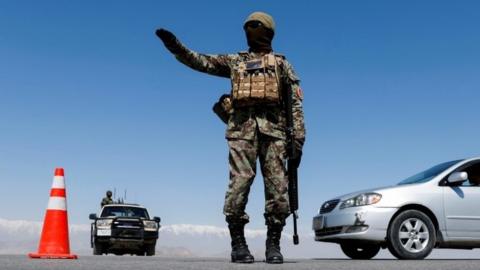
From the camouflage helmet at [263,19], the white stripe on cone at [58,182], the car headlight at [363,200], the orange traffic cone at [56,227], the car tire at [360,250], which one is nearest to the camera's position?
the camouflage helmet at [263,19]

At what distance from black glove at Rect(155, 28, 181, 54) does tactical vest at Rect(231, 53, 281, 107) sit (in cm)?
59

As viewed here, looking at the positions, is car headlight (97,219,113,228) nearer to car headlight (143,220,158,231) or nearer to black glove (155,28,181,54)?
car headlight (143,220,158,231)

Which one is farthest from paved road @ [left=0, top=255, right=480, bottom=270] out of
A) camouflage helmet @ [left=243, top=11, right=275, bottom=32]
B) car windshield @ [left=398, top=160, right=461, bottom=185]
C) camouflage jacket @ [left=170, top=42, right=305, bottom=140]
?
car windshield @ [left=398, top=160, right=461, bottom=185]

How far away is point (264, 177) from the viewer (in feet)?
19.7

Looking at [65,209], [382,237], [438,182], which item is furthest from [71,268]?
[438,182]

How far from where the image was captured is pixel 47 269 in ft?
15.1

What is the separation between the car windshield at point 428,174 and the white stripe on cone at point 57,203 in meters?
5.04

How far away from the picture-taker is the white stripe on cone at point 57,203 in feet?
26.0

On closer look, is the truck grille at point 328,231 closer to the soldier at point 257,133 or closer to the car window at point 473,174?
the car window at point 473,174

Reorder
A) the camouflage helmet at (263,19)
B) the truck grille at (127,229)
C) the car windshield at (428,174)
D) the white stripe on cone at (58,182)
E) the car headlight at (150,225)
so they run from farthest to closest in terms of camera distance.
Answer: the car headlight at (150,225) < the truck grille at (127,229) < the car windshield at (428,174) < the white stripe on cone at (58,182) < the camouflage helmet at (263,19)

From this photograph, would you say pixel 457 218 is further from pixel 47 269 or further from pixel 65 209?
pixel 47 269

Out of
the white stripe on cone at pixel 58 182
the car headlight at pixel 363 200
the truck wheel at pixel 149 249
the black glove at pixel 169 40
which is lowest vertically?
the truck wheel at pixel 149 249

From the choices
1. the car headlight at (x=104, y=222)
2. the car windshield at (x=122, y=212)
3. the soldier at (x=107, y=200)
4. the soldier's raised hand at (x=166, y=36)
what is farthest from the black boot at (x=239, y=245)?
the soldier at (x=107, y=200)

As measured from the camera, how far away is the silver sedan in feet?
29.8
